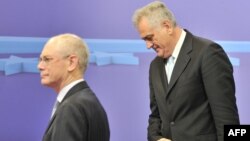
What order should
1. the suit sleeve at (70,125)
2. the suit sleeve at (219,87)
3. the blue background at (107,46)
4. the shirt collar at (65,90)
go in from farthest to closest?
1. the blue background at (107,46)
2. the suit sleeve at (219,87)
3. the shirt collar at (65,90)
4. the suit sleeve at (70,125)

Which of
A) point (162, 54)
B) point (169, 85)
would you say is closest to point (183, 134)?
point (169, 85)

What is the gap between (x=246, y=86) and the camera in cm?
Result: 296

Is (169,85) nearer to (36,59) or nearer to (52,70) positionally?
(52,70)

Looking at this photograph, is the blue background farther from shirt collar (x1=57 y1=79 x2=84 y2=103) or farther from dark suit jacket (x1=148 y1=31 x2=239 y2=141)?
shirt collar (x1=57 y1=79 x2=84 y2=103)

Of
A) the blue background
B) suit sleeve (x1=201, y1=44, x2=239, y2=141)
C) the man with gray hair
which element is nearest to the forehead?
the man with gray hair

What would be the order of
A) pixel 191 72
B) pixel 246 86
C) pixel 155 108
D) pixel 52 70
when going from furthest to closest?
pixel 246 86 → pixel 155 108 → pixel 191 72 → pixel 52 70

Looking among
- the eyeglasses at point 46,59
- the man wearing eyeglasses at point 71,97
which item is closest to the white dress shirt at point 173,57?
the man wearing eyeglasses at point 71,97

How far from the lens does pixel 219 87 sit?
1725 mm

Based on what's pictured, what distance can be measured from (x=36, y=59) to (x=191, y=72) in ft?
3.77

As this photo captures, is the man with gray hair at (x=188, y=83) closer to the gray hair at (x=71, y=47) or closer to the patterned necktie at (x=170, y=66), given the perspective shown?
the patterned necktie at (x=170, y=66)

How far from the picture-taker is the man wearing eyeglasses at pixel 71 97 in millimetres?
1385

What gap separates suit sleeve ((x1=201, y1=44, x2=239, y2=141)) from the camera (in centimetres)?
173

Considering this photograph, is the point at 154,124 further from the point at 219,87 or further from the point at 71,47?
the point at 71,47

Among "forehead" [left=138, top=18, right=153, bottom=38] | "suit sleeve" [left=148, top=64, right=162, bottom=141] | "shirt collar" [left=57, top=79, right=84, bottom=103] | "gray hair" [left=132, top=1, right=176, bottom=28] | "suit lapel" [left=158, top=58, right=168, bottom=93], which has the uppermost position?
"gray hair" [left=132, top=1, right=176, bottom=28]
